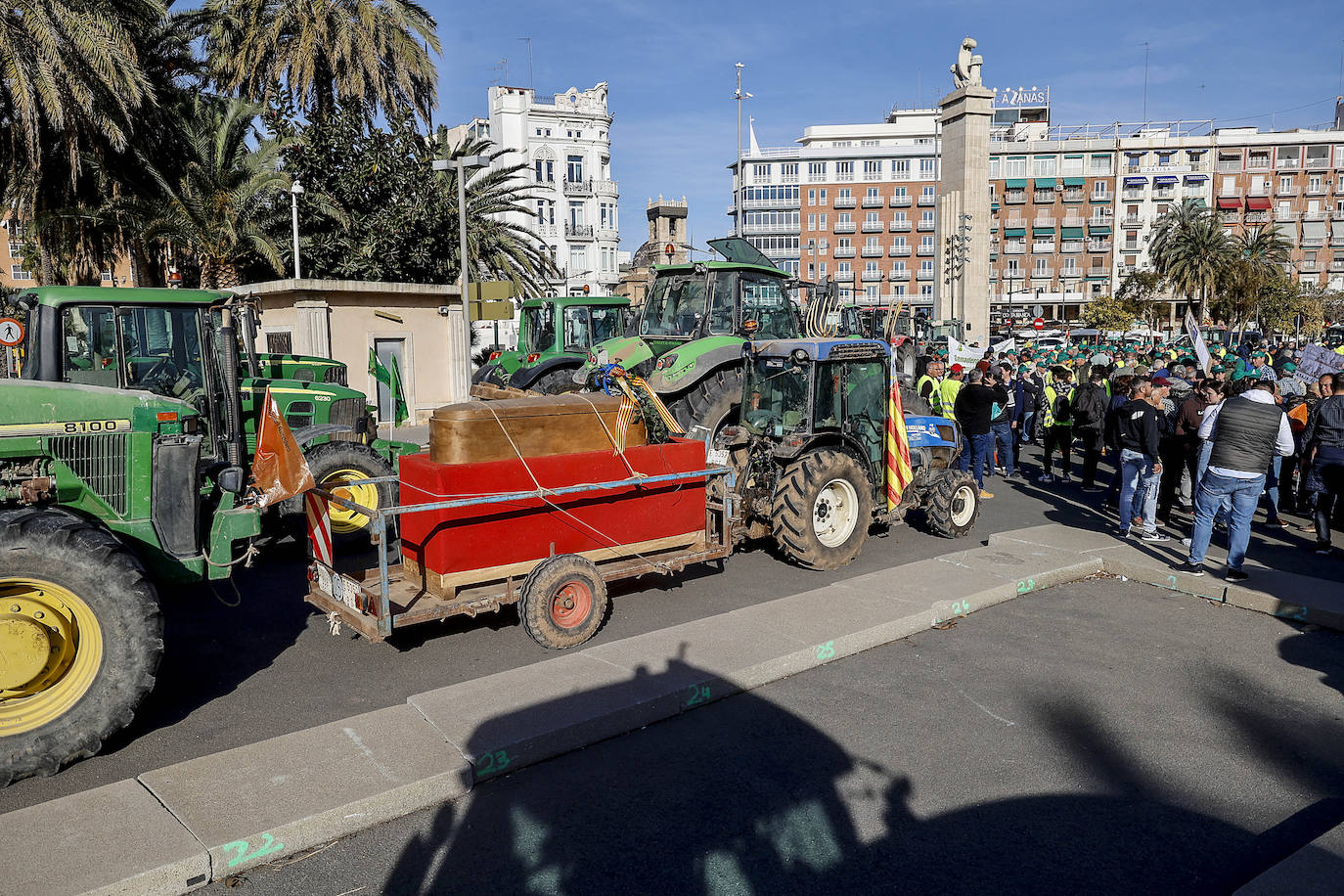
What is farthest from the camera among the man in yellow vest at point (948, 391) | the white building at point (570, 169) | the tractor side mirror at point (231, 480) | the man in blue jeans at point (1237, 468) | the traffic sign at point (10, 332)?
the white building at point (570, 169)

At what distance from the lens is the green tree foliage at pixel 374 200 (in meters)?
24.7

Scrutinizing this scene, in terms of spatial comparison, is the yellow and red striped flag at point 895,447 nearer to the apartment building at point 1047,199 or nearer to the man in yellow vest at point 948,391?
the man in yellow vest at point 948,391

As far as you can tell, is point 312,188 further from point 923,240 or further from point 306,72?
point 923,240

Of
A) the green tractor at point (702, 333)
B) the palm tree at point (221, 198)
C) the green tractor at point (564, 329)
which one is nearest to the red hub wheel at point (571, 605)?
the green tractor at point (702, 333)

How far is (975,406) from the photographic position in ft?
39.3

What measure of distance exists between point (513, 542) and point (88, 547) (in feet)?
8.32

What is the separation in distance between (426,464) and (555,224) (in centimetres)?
5955

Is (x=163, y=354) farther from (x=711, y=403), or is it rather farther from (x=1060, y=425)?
(x=1060, y=425)

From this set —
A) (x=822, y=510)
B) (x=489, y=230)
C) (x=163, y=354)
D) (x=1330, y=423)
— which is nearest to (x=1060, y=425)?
(x=1330, y=423)

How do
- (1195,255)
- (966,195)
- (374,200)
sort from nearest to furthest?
(374,200)
(966,195)
(1195,255)

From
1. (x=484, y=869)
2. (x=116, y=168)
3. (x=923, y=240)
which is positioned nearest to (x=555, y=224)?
(x=923, y=240)

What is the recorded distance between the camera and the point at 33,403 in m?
5.09

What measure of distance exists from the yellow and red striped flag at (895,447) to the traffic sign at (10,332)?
785cm

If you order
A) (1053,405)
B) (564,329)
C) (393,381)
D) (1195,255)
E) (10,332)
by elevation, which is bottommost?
(1053,405)
